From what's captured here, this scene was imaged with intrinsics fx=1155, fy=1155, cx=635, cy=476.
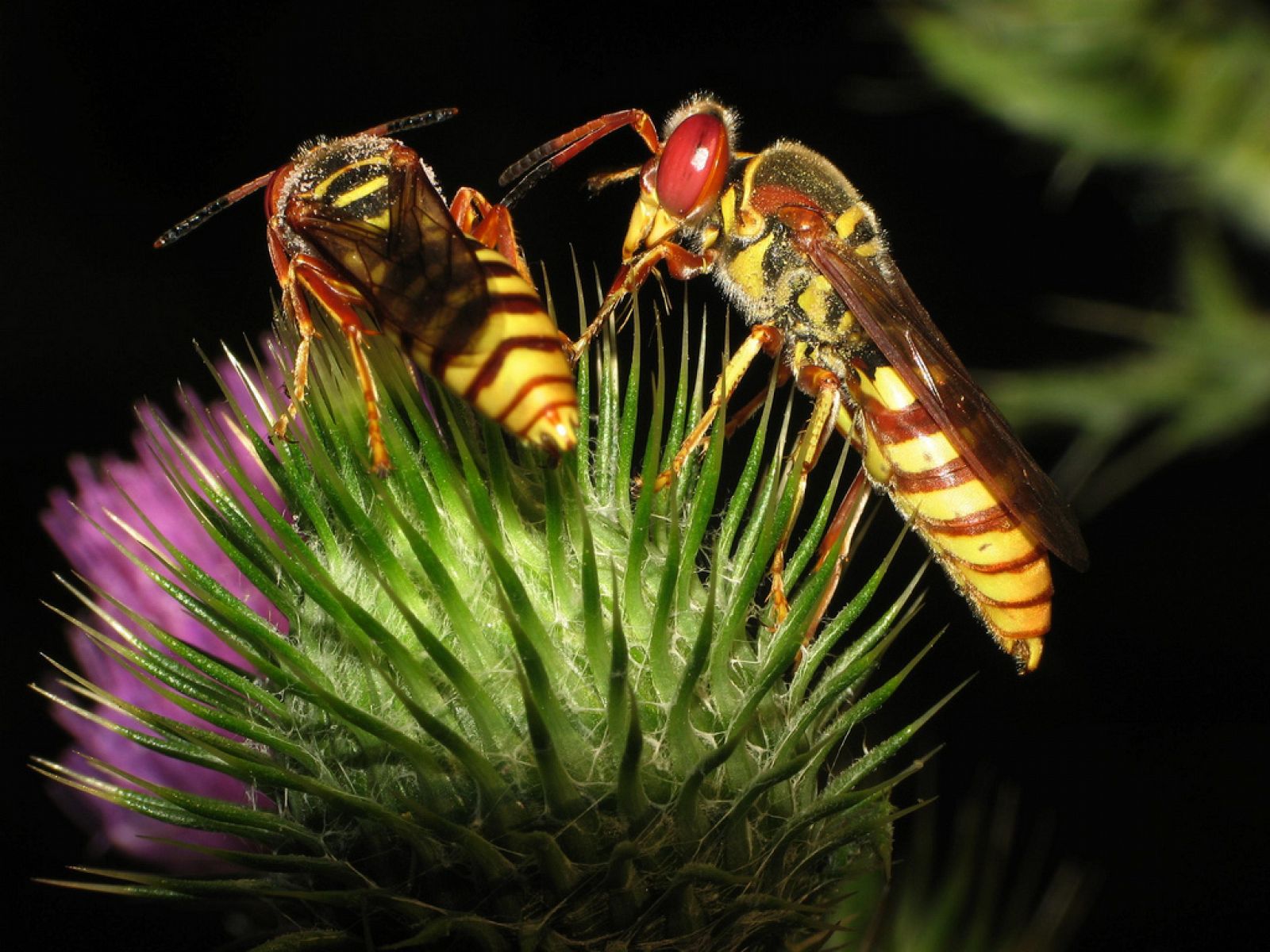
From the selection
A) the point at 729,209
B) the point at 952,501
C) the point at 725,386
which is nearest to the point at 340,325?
the point at 725,386

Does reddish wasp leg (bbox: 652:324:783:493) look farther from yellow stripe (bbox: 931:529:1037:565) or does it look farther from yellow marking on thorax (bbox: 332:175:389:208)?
yellow marking on thorax (bbox: 332:175:389:208)

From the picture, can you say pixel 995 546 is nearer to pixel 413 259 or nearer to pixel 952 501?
pixel 952 501

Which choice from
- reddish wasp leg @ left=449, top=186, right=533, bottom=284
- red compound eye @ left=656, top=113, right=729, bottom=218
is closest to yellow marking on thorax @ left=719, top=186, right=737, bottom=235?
red compound eye @ left=656, top=113, right=729, bottom=218

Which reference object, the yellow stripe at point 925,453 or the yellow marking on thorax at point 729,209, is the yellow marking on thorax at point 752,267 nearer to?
the yellow marking on thorax at point 729,209

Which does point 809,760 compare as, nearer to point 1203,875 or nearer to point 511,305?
point 511,305

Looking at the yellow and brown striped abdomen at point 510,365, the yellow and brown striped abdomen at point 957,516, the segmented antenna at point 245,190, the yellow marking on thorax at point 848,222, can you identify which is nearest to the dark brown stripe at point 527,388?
the yellow and brown striped abdomen at point 510,365

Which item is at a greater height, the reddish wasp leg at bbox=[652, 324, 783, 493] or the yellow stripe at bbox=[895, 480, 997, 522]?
the reddish wasp leg at bbox=[652, 324, 783, 493]
